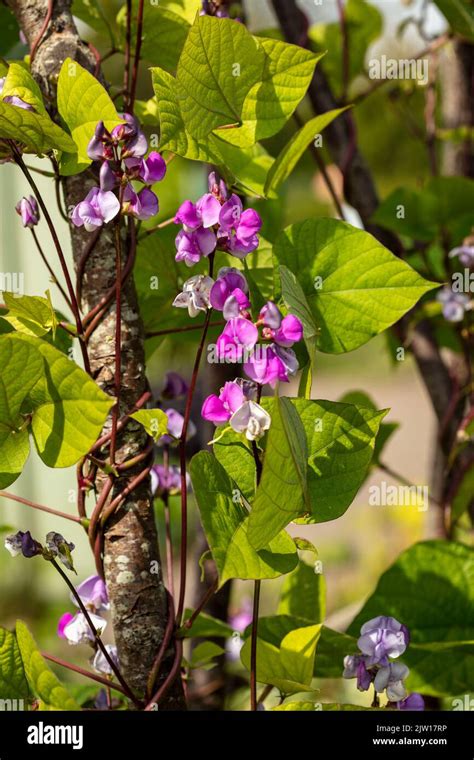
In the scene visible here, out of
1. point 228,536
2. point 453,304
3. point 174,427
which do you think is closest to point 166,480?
point 174,427

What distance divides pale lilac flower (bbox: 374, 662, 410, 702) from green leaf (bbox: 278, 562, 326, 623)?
117 mm

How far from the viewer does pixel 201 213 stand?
13.7 inches

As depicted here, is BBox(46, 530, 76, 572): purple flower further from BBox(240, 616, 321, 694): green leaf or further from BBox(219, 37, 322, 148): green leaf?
BBox(219, 37, 322, 148): green leaf

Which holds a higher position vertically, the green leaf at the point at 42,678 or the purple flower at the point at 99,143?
the purple flower at the point at 99,143

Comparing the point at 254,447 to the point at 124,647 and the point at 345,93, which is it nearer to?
the point at 124,647

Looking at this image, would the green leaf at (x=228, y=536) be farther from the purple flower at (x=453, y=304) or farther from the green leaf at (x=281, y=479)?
the purple flower at (x=453, y=304)

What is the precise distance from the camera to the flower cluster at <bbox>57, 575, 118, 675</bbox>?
41cm

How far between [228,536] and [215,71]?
0.65 feet

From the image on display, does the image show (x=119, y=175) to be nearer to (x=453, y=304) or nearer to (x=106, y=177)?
(x=106, y=177)

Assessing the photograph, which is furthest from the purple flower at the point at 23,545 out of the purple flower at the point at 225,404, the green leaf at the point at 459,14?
the green leaf at the point at 459,14

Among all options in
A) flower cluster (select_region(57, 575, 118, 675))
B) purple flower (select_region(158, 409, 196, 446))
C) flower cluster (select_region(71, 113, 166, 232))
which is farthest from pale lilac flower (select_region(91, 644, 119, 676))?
flower cluster (select_region(71, 113, 166, 232))

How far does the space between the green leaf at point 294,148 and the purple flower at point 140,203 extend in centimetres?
7

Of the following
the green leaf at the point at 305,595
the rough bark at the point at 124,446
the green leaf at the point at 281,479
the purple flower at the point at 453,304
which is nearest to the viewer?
the green leaf at the point at 281,479

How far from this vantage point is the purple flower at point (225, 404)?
33cm
